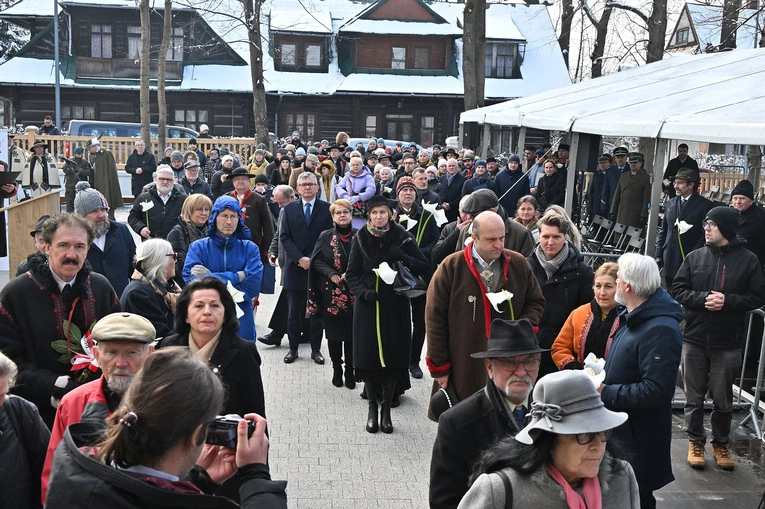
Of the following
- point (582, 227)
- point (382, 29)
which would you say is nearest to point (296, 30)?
point (382, 29)

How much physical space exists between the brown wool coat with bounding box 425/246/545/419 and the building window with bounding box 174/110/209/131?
35.4 metres

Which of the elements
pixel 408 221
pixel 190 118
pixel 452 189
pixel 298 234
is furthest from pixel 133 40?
pixel 408 221

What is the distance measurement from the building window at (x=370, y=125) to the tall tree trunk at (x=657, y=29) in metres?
19.0

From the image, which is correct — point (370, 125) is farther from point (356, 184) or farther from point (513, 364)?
point (513, 364)

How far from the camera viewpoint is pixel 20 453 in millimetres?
3559

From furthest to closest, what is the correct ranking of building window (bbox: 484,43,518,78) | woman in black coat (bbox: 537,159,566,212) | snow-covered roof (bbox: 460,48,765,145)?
building window (bbox: 484,43,518,78) < woman in black coat (bbox: 537,159,566,212) < snow-covered roof (bbox: 460,48,765,145)

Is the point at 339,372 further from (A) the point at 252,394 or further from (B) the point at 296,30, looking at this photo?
(B) the point at 296,30

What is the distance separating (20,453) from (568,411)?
222cm

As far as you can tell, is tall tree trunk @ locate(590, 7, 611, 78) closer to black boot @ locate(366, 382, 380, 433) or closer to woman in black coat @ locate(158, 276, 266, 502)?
black boot @ locate(366, 382, 380, 433)

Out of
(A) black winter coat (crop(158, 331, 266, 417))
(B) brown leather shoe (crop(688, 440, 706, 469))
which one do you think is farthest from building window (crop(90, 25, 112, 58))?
(A) black winter coat (crop(158, 331, 266, 417))

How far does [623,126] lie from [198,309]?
24.3ft

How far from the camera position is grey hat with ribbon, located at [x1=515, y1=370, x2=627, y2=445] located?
293 centimetres

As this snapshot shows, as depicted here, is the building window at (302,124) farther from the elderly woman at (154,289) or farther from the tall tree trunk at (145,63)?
the elderly woman at (154,289)

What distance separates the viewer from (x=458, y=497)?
3.72m
